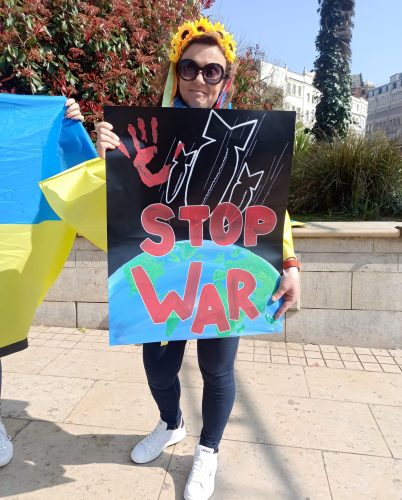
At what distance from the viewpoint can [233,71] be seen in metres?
1.85

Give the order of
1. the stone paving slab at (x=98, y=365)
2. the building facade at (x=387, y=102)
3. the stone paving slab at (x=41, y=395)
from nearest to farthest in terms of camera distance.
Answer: the stone paving slab at (x=41, y=395), the stone paving slab at (x=98, y=365), the building facade at (x=387, y=102)

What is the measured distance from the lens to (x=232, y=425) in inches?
95.6

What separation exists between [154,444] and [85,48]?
3.61 metres

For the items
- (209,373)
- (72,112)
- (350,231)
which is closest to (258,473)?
(209,373)

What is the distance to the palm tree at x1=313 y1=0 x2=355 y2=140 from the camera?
8.41m

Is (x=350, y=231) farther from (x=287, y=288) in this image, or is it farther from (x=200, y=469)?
(x=200, y=469)

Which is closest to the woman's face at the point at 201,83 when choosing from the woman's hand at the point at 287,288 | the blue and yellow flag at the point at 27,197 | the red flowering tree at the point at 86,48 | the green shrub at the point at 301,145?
the blue and yellow flag at the point at 27,197

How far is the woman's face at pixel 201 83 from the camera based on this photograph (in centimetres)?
172

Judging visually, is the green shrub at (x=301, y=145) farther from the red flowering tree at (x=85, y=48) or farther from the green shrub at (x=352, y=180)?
the red flowering tree at (x=85, y=48)

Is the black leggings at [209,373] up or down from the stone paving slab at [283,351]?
up

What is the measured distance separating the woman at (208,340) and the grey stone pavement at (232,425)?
7.7 inches

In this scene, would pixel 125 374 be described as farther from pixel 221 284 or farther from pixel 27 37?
pixel 27 37

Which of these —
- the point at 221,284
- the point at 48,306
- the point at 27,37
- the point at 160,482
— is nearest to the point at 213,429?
the point at 160,482

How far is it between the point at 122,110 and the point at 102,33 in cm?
295
